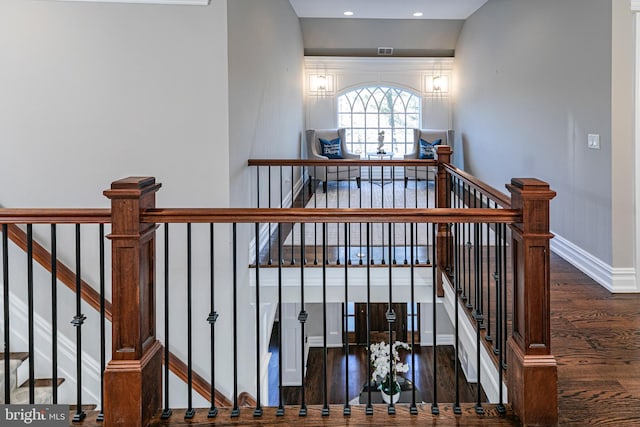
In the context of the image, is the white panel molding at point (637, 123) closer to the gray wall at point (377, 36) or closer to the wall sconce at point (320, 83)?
the gray wall at point (377, 36)

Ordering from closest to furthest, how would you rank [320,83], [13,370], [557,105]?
[13,370] < [557,105] < [320,83]

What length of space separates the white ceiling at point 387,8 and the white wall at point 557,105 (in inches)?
16.8

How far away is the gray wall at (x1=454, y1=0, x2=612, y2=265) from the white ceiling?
1.29 ft

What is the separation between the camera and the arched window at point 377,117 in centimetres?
1004

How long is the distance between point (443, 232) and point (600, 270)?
119 cm

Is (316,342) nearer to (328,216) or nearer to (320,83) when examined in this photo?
(320,83)

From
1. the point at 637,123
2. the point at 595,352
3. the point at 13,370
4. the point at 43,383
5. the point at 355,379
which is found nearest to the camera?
the point at 595,352

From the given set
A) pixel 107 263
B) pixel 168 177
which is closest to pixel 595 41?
pixel 168 177

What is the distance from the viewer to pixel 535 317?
2.04 m

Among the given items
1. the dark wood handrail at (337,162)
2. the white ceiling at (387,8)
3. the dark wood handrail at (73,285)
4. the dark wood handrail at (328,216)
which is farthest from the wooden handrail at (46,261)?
the white ceiling at (387,8)

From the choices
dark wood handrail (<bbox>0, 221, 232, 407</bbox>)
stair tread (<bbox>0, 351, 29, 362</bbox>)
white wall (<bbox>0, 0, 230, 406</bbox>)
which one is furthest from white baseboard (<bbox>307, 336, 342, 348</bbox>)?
stair tread (<bbox>0, 351, 29, 362</bbox>)

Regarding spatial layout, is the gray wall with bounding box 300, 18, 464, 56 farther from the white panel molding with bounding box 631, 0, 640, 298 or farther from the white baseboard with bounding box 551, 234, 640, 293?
the white panel molding with bounding box 631, 0, 640, 298

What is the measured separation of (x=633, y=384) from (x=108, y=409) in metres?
2.27

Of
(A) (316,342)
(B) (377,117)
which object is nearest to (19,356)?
(A) (316,342)
